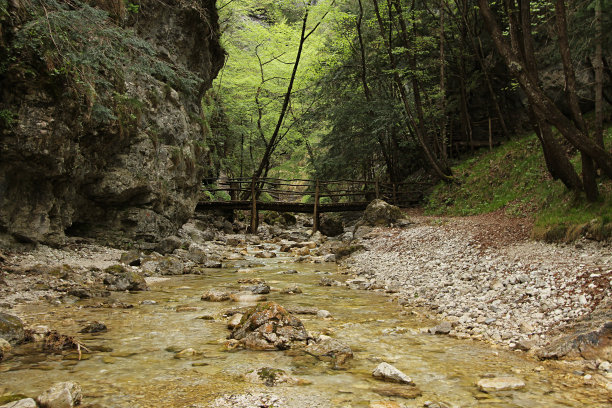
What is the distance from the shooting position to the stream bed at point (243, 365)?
9.55 ft

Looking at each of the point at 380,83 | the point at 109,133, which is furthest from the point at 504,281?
the point at 380,83

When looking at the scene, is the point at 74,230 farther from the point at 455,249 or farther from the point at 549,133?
the point at 549,133

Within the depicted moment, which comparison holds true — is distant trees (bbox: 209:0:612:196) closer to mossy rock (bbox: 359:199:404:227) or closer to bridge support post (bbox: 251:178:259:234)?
bridge support post (bbox: 251:178:259:234)

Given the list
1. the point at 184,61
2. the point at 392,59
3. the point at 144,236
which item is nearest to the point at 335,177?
the point at 392,59

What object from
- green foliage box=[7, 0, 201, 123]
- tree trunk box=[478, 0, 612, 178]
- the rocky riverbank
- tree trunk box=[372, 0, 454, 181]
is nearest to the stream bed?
the rocky riverbank

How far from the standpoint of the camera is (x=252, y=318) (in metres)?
4.35

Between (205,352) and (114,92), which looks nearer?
(205,352)

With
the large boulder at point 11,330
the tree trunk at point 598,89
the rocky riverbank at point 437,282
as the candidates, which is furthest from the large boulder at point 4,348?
the tree trunk at point 598,89

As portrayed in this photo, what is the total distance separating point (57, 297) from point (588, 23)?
1244cm

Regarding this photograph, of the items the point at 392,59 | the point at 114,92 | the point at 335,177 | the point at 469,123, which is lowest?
the point at 335,177

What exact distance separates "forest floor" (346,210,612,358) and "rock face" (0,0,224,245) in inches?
243

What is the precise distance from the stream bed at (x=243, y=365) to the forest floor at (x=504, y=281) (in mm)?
474

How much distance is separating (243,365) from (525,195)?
10.6 m

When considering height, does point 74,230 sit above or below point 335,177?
below
